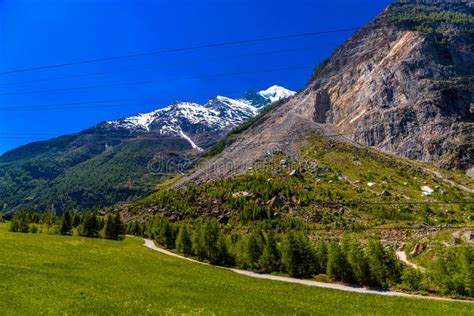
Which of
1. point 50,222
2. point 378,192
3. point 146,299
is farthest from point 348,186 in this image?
point 146,299

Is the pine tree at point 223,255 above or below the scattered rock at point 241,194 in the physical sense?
below

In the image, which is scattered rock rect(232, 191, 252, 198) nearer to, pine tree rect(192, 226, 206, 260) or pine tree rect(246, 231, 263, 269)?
pine tree rect(192, 226, 206, 260)

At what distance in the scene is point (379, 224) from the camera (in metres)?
124

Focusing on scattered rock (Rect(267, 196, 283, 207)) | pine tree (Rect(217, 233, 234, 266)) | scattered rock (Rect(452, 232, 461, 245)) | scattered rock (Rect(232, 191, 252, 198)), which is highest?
scattered rock (Rect(232, 191, 252, 198))

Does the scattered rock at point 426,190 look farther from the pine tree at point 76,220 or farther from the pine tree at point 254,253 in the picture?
the pine tree at point 76,220

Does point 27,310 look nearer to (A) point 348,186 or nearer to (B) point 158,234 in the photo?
(B) point 158,234

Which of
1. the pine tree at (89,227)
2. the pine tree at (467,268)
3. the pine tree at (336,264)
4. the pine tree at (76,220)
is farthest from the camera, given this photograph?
the pine tree at (76,220)

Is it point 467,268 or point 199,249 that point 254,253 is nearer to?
point 199,249

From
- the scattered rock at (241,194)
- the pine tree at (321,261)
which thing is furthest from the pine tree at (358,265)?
the scattered rock at (241,194)

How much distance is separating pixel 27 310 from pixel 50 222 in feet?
422

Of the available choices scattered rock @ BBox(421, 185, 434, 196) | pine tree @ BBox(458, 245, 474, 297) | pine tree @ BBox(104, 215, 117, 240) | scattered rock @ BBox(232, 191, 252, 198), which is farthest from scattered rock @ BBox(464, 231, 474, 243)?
pine tree @ BBox(104, 215, 117, 240)

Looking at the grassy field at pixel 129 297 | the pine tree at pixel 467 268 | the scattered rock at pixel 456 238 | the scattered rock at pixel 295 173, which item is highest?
the scattered rock at pixel 295 173

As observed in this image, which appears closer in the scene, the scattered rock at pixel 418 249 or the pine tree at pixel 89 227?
the scattered rock at pixel 418 249

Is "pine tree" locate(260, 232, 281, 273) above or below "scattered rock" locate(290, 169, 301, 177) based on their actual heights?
below
